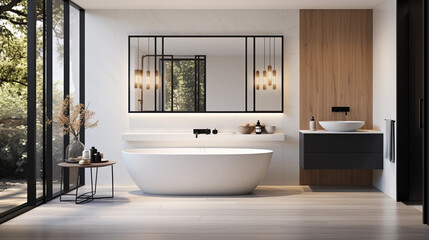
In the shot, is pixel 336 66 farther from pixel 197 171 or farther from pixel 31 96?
pixel 31 96

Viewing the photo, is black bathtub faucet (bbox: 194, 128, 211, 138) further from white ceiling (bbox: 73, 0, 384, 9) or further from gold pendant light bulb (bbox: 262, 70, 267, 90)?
white ceiling (bbox: 73, 0, 384, 9)

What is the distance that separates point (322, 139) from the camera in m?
6.87

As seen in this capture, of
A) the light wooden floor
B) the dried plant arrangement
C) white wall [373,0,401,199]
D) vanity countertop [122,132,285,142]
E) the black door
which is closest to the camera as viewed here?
the light wooden floor

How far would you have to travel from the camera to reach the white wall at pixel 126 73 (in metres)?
7.51

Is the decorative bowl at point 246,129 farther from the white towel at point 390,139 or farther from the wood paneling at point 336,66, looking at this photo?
the white towel at point 390,139

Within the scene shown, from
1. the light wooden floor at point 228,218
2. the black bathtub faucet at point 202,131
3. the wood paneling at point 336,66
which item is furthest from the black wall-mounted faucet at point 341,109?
the black bathtub faucet at point 202,131

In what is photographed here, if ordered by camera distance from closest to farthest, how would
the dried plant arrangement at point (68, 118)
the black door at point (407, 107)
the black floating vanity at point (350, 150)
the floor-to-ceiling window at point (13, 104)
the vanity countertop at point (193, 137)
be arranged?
the floor-to-ceiling window at point (13, 104)
the black door at point (407, 107)
the dried plant arrangement at point (68, 118)
the black floating vanity at point (350, 150)
the vanity countertop at point (193, 137)

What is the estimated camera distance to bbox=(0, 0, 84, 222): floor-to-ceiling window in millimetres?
5137

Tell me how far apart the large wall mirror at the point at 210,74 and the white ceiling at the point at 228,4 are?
16.8 inches

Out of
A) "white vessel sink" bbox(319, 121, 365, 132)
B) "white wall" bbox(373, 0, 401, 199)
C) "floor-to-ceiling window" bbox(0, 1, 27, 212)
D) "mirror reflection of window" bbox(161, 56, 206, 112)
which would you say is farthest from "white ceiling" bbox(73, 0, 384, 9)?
"floor-to-ceiling window" bbox(0, 1, 27, 212)

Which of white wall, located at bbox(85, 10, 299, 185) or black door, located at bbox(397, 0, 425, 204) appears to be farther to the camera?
white wall, located at bbox(85, 10, 299, 185)

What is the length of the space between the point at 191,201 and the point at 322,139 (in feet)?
6.21

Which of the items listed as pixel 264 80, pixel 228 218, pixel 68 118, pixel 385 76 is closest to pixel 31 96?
pixel 68 118

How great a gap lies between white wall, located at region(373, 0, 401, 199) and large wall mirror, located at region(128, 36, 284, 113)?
4.15 feet
